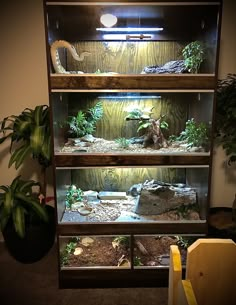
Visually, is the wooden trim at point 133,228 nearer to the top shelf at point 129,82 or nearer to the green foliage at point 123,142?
Result: the green foliage at point 123,142

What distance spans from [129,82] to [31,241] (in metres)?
1.49

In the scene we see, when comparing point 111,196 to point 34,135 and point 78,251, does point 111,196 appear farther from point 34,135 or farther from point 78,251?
point 34,135

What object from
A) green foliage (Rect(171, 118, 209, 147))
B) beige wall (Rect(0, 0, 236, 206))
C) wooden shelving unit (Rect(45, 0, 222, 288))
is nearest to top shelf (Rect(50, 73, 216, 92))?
wooden shelving unit (Rect(45, 0, 222, 288))

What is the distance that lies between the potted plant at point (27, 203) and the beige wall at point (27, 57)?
0.26 metres

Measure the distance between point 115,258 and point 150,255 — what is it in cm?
27

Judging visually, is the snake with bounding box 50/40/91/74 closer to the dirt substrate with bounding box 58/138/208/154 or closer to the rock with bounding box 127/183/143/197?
the dirt substrate with bounding box 58/138/208/154

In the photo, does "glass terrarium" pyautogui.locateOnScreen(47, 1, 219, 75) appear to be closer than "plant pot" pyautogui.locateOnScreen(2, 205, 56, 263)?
Yes

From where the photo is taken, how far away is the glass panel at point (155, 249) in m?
2.11

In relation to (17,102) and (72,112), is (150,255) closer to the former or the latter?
(72,112)

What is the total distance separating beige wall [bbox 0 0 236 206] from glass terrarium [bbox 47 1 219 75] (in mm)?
437

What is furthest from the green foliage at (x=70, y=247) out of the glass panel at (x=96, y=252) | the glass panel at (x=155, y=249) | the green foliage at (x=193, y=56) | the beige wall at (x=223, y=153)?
the green foliage at (x=193, y=56)

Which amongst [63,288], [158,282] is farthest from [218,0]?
[63,288]

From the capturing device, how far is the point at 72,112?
2.19 meters

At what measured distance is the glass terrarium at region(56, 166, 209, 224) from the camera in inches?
81.3
